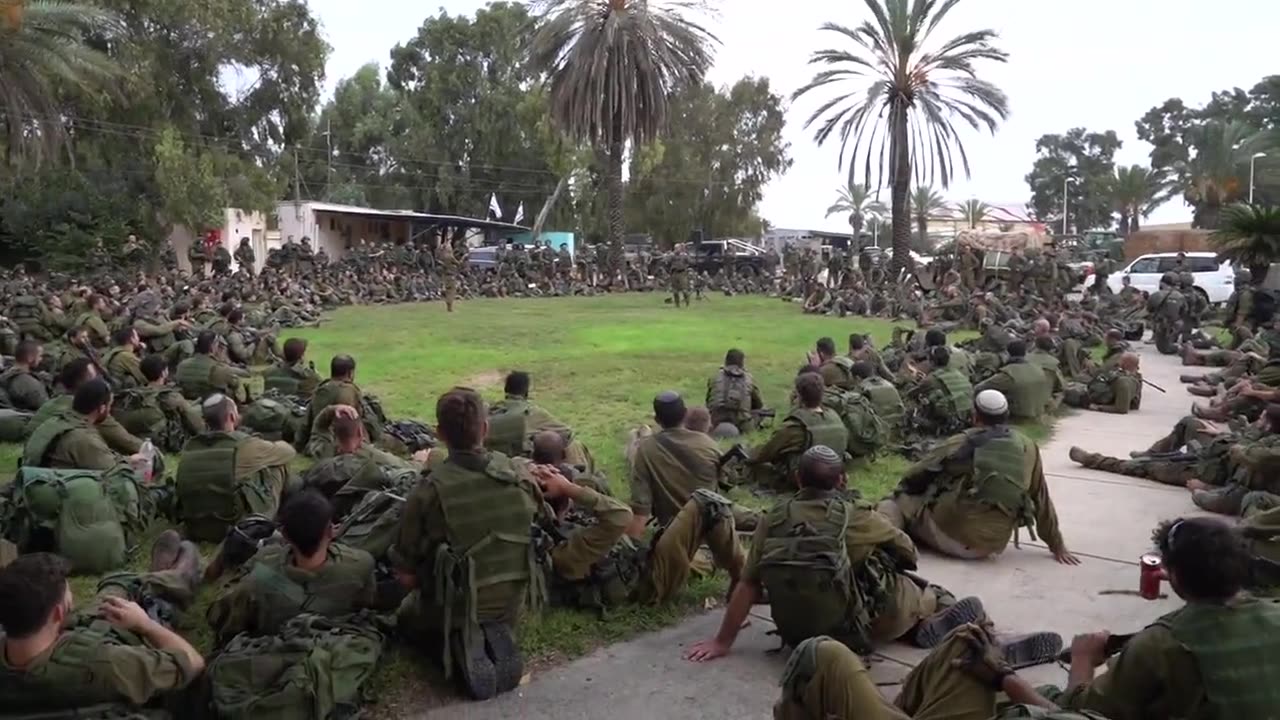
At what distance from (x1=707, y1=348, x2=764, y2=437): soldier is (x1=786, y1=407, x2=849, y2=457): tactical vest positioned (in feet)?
7.64

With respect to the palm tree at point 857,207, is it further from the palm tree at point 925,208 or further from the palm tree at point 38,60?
the palm tree at point 38,60

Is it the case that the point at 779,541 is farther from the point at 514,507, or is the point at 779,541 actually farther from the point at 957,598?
the point at 957,598

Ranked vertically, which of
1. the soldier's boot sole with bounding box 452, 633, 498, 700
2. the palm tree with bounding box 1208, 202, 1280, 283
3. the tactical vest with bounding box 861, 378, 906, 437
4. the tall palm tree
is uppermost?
the tall palm tree

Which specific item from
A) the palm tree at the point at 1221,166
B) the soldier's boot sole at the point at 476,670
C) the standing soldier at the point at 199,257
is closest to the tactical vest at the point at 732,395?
the soldier's boot sole at the point at 476,670

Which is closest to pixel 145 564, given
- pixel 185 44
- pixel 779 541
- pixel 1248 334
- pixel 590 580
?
pixel 590 580

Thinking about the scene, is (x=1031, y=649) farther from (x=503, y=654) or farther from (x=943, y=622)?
(x=503, y=654)

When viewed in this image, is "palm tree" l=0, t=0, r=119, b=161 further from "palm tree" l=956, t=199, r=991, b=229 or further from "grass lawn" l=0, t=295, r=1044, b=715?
"palm tree" l=956, t=199, r=991, b=229

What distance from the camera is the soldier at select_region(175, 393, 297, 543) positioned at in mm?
6180

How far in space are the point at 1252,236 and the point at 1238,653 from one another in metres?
18.7

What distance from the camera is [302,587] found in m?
4.21

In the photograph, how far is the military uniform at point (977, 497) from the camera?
6.05m

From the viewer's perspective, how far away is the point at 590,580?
5.45 m

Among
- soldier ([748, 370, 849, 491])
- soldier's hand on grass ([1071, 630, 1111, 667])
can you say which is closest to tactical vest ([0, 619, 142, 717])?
soldier's hand on grass ([1071, 630, 1111, 667])

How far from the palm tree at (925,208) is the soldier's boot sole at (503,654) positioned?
55414 mm
